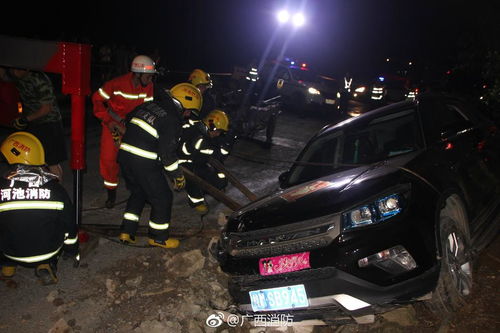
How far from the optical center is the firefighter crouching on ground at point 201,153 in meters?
5.28

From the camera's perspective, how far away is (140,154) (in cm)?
406

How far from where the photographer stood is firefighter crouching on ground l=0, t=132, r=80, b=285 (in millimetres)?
3215

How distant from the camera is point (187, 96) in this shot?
4.91 m

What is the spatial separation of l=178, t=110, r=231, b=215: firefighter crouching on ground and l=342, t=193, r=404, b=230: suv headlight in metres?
2.90

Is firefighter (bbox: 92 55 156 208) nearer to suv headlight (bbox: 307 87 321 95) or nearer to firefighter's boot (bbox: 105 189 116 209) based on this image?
firefighter's boot (bbox: 105 189 116 209)

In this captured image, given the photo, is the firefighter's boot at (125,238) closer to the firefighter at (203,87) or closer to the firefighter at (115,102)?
the firefighter at (115,102)

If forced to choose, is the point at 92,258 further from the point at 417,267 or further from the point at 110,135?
the point at 417,267

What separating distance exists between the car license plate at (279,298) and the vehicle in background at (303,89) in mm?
11949

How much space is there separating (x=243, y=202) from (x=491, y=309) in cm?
341

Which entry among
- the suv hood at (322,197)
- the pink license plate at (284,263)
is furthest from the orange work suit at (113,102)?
the pink license plate at (284,263)

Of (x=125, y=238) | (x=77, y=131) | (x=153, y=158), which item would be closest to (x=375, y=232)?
(x=153, y=158)
